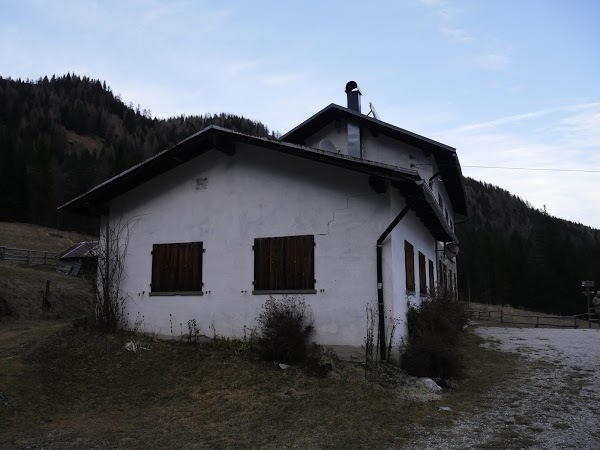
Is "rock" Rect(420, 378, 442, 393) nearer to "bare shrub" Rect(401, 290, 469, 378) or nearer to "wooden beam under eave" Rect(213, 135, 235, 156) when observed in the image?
"bare shrub" Rect(401, 290, 469, 378)

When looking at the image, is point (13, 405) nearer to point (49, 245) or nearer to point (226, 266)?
point (226, 266)

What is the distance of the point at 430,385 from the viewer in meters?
9.24

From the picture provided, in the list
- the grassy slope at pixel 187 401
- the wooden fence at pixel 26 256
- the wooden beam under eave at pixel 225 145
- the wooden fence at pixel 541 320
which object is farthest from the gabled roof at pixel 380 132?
the wooden fence at pixel 26 256

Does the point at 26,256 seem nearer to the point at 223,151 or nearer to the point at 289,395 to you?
the point at 223,151

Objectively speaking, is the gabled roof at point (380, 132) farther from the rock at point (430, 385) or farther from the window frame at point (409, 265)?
the rock at point (430, 385)

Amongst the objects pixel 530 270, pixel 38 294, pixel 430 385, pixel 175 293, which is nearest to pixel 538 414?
pixel 430 385

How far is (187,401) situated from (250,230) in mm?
4278

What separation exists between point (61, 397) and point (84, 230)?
183 feet

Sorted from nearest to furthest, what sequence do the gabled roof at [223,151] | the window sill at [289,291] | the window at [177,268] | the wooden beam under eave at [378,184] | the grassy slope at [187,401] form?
the grassy slope at [187,401], the gabled roof at [223,151], the wooden beam under eave at [378,184], the window sill at [289,291], the window at [177,268]

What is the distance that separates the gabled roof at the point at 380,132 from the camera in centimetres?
1688

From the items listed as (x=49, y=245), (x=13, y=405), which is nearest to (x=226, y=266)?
(x=13, y=405)

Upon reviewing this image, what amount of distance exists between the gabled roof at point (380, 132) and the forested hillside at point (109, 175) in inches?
1174

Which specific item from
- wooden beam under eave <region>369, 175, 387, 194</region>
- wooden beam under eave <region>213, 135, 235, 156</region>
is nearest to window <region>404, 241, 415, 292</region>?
wooden beam under eave <region>369, 175, 387, 194</region>

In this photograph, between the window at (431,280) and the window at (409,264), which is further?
the window at (431,280)
